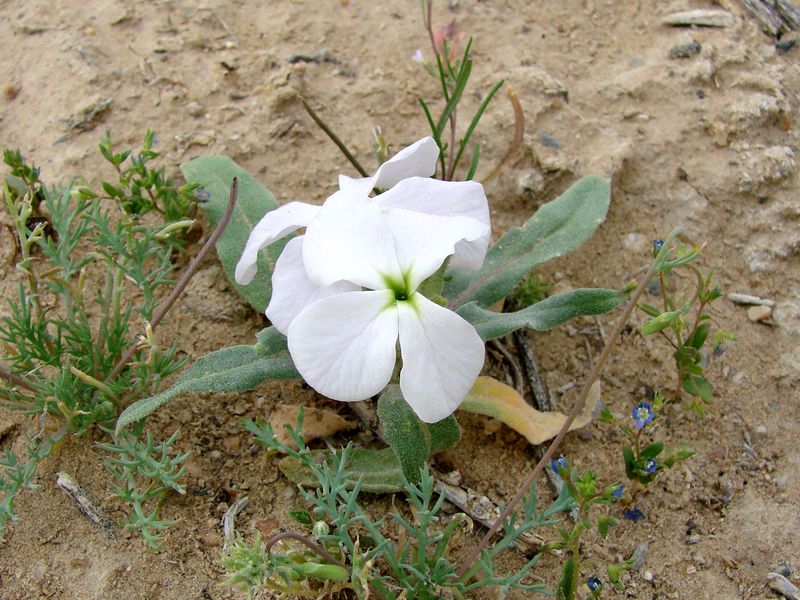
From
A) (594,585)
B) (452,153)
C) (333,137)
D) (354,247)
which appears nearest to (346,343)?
(354,247)

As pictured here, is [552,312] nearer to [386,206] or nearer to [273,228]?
[386,206]

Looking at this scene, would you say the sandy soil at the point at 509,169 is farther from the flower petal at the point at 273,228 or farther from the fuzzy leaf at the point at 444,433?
the flower petal at the point at 273,228

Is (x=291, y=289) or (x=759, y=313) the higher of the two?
(x=291, y=289)

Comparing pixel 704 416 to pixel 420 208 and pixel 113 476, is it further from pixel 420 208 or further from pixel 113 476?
pixel 113 476

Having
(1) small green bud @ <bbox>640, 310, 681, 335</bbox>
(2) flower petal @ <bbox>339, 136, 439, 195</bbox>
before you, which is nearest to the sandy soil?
(1) small green bud @ <bbox>640, 310, 681, 335</bbox>

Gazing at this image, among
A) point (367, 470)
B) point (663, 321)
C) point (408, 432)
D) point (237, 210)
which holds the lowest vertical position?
point (367, 470)

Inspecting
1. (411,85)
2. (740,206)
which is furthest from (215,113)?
(740,206)
